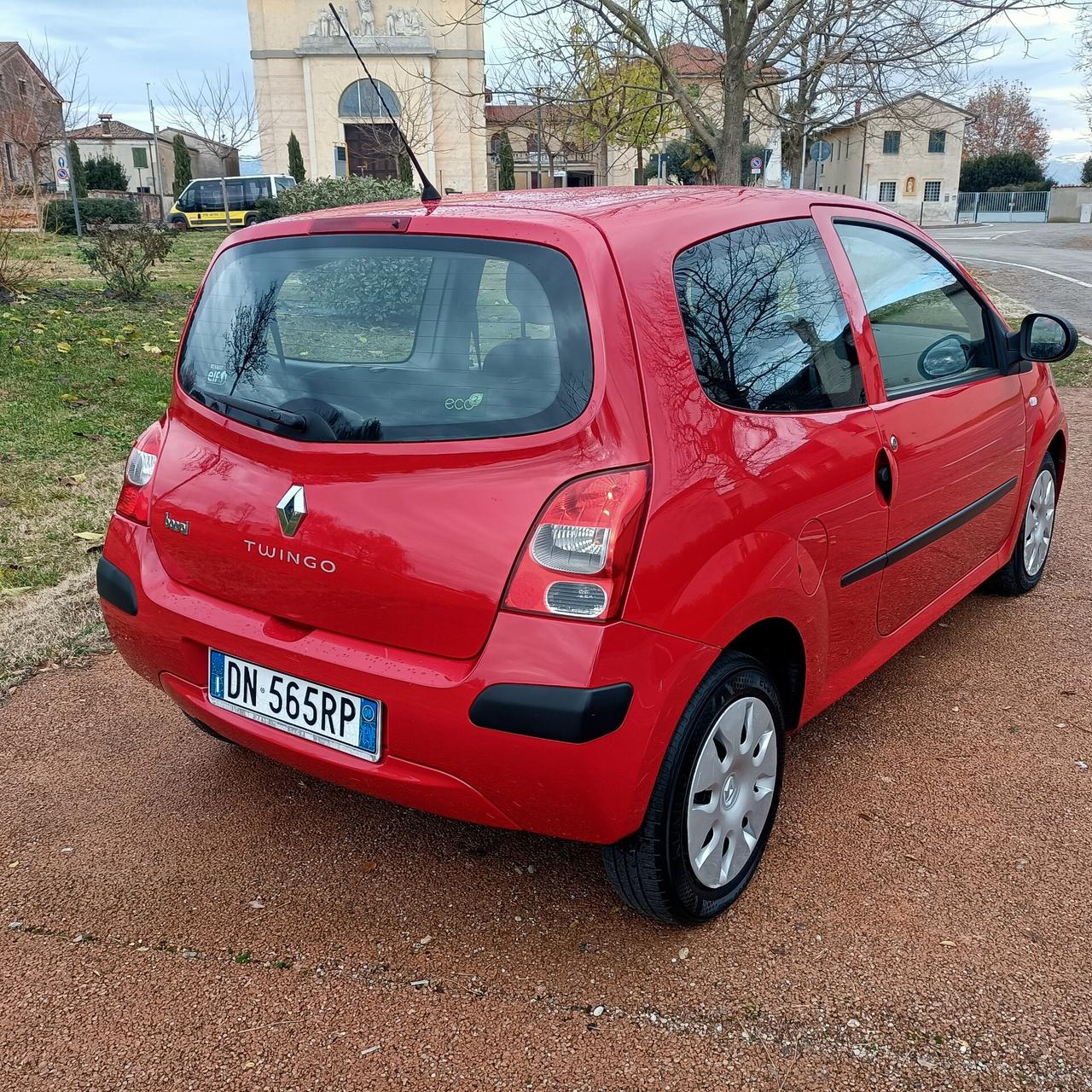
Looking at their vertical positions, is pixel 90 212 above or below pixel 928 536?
above

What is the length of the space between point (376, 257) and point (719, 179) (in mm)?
13885

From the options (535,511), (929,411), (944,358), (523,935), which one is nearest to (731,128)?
(944,358)

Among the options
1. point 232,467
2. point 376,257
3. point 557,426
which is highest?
point 376,257

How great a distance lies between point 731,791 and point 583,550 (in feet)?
2.76

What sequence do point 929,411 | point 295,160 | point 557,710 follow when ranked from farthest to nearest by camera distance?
point 295,160 → point 929,411 → point 557,710

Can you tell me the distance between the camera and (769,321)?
2.73 m

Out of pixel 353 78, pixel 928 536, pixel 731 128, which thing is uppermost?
pixel 353 78

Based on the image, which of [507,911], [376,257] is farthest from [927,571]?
[376,257]

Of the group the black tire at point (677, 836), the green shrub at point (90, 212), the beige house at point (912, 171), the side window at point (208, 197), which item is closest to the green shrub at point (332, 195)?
the green shrub at point (90, 212)

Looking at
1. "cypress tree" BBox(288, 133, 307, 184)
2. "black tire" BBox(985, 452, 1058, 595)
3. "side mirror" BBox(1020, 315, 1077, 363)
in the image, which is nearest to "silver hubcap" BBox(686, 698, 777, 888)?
"side mirror" BBox(1020, 315, 1077, 363)

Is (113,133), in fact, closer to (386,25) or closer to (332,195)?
(386,25)

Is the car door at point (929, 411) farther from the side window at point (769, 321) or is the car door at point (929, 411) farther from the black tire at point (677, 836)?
the black tire at point (677, 836)

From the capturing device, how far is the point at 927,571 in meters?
3.49

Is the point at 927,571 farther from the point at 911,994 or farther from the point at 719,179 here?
the point at 719,179
